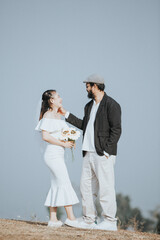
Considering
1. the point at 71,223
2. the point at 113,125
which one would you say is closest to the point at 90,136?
the point at 113,125

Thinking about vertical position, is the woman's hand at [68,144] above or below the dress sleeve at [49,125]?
below

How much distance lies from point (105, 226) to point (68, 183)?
108 centimetres

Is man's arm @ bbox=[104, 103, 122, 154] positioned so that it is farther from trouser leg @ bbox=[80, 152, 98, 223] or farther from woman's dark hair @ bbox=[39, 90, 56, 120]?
woman's dark hair @ bbox=[39, 90, 56, 120]

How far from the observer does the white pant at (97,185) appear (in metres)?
6.67

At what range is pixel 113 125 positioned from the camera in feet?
22.1

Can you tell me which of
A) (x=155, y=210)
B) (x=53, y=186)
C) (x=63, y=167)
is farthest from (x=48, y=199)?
(x=155, y=210)

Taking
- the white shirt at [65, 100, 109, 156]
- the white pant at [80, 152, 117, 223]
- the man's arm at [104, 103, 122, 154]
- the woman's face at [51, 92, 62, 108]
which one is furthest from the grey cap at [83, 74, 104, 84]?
the white pant at [80, 152, 117, 223]

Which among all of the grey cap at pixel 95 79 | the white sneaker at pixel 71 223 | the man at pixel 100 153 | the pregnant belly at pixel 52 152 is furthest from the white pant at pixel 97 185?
the grey cap at pixel 95 79

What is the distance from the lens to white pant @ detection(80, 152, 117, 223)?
263 inches

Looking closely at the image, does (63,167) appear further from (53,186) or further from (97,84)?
(97,84)

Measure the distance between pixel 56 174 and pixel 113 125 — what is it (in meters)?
1.45

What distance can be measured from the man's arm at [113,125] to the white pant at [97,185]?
0.28 metres

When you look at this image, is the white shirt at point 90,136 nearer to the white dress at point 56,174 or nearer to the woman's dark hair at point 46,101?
the white dress at point 56,174

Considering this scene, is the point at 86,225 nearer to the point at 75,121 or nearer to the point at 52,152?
the point at 52,152
